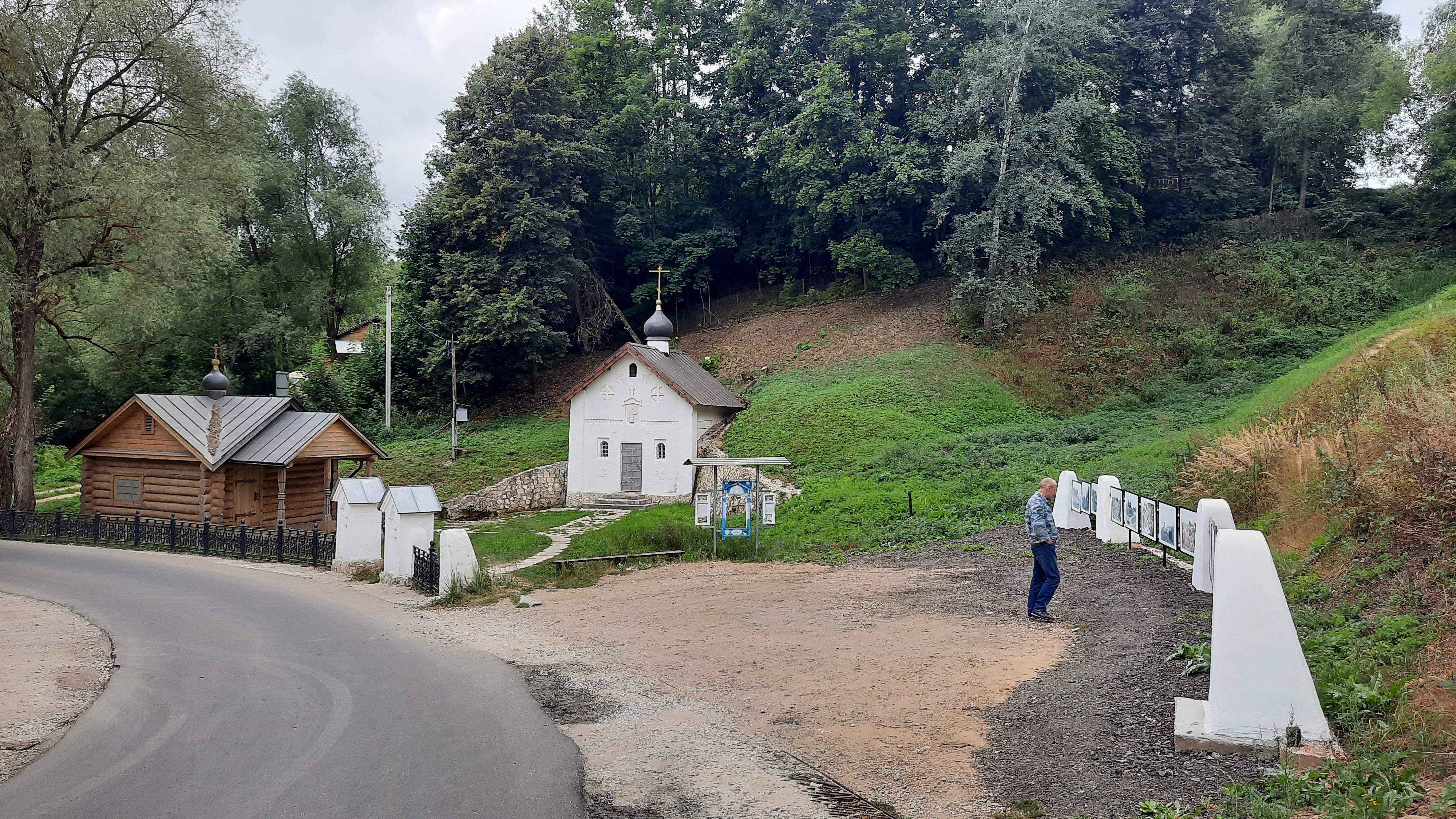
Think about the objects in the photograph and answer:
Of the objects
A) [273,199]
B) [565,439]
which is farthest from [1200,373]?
[273,199]

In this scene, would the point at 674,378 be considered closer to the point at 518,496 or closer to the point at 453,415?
the point at 518,496

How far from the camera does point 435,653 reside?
10.9 metres

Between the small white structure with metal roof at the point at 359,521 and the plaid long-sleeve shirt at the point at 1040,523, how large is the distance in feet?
40.8

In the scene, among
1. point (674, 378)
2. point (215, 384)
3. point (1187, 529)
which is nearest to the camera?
point (1187, 529)

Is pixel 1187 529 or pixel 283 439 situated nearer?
pixel 1187 529

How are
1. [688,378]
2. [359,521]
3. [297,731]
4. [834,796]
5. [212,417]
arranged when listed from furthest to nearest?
[688,378], [212,417], [359,521], [297,731], [834,796]

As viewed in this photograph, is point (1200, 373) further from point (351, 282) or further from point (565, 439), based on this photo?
point (351, 282)

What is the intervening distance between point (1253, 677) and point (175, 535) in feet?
74.1

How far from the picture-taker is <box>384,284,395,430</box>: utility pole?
121ft

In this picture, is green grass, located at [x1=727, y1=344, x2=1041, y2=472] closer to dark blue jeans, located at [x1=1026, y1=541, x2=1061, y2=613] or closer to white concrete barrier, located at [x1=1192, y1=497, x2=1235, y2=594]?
dark blue jeans, located at [x1=1026, y1=541, x2=1061, y2=613]

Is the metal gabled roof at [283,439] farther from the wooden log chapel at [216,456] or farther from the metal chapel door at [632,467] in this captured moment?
the metal chapel door at [632,467]

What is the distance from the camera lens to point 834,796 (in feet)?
19.9

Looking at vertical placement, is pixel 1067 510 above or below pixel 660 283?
below

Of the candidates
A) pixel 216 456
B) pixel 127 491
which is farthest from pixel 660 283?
pixel 127 491
